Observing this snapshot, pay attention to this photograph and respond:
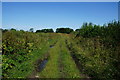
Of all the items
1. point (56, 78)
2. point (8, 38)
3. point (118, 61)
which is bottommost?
point (56, 78)

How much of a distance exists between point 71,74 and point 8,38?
895 cm

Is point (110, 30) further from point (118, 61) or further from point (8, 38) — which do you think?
point (8, 38)

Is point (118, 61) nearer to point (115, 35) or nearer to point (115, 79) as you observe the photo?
point (115, 79)

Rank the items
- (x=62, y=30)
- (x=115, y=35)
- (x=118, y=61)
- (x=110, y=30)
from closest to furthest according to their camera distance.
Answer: (x=118, y=61) → (x=115, y=35) → (x=110, y=30) → (x=62, y=30)

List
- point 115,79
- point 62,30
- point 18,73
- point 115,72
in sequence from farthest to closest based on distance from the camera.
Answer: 1. point 62,30
2. point 18,73
3. point 115,72
4. point 115,79

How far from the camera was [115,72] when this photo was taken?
895 centimetres

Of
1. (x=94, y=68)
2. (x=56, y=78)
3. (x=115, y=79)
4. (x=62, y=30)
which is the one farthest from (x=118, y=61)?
(x=62, y=30)

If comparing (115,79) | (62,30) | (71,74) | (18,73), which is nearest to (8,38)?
(18,73)

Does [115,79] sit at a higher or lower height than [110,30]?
lower

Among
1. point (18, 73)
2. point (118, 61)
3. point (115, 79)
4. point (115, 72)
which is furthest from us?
point (118, 61)

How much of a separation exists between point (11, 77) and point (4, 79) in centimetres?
43

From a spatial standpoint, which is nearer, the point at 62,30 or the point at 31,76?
the point at 31,76

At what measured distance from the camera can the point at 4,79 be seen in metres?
8.44

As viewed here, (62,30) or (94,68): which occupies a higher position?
(62,30)
